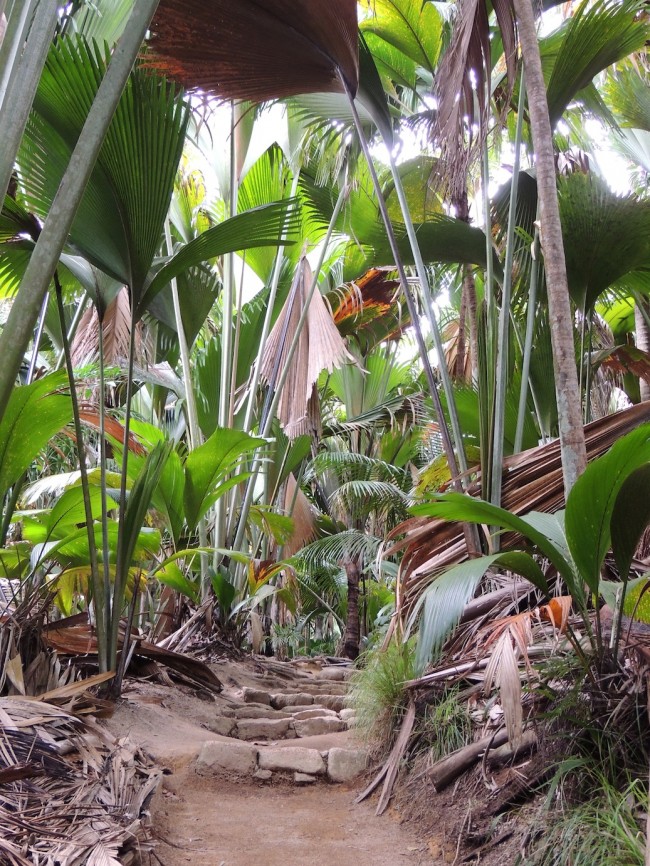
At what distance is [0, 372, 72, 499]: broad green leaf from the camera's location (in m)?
2.43

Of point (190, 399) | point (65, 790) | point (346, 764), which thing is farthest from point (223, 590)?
point (65, 790)

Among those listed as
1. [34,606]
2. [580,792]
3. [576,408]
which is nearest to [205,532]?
[34,606]

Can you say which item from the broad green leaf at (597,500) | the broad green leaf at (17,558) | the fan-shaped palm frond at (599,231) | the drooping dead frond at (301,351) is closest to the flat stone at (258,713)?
the broad green leaf at (17,558)

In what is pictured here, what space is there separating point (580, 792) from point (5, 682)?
1.85 m

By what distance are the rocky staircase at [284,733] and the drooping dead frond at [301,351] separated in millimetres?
1780

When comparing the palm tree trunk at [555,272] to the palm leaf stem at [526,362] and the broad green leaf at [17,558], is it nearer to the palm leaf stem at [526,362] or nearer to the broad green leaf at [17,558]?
the palm leaf stem at [526,362]

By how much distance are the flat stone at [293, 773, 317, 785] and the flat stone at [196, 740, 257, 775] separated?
0.60ft

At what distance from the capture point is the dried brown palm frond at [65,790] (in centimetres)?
149

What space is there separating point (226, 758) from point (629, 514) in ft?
6.54

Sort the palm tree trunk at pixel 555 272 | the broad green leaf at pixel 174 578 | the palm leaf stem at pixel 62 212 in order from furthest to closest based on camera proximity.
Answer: the broad green leaf at pixel 174 578
the palm tree trunk at pixel 555 272
the palm leaf stem at pixel 62 212

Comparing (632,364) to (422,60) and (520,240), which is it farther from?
(422,60)

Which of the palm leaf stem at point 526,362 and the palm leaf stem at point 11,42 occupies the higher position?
the palm leaf stem at point 11,42

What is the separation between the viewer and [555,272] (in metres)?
2.44

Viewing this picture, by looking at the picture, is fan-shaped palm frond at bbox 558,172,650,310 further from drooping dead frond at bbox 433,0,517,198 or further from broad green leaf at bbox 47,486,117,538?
broad green leaf at bbox 47,486,117,538
